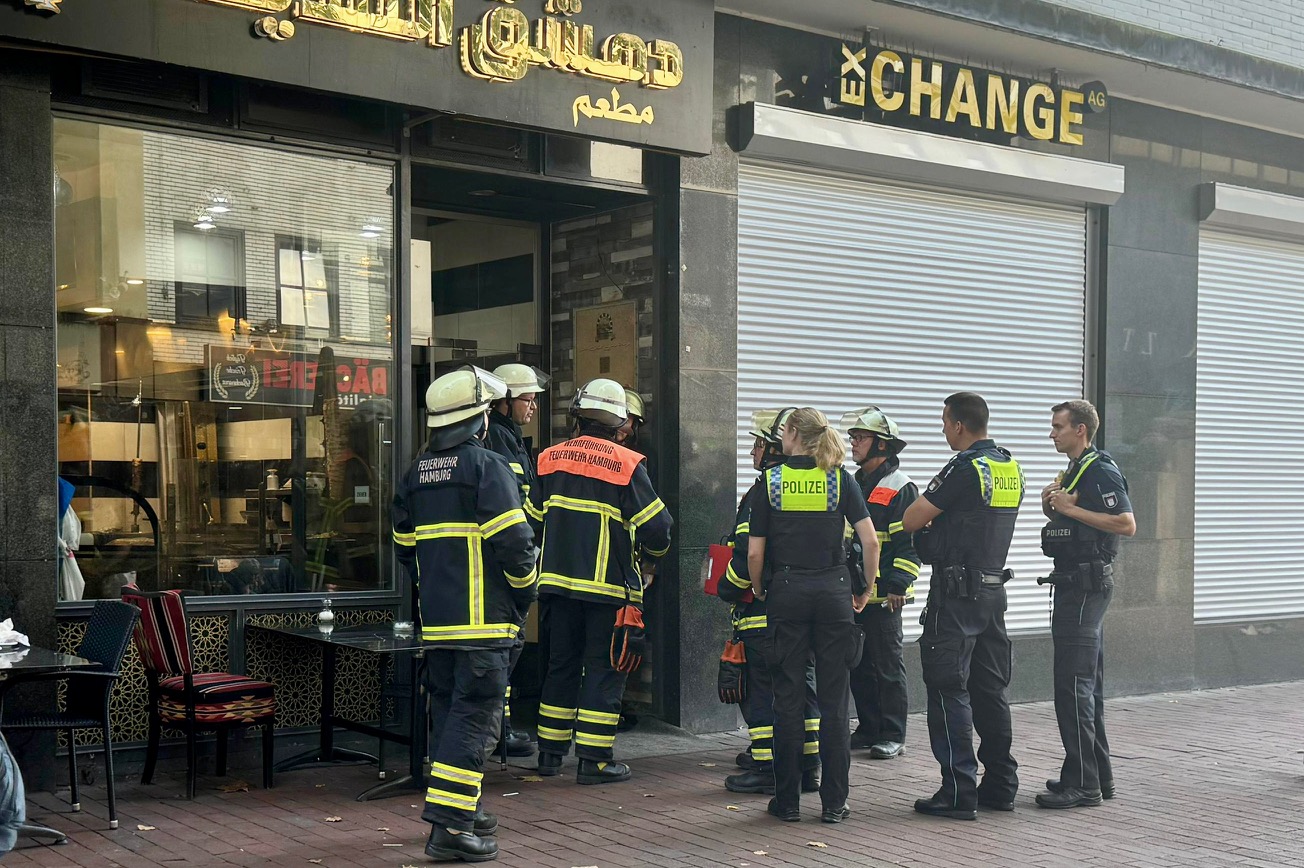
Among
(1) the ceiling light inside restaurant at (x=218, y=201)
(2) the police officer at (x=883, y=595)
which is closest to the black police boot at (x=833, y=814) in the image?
(2) the police officer at (x=883, y=595)

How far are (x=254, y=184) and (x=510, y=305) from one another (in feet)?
9.58

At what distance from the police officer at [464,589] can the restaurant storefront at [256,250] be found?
223 cm

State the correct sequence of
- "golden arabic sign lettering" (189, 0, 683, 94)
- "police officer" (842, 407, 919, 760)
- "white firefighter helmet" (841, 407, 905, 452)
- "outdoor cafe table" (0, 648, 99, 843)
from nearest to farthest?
"outdoor cafe table" (0, 648, 99, 843), "golden arabic sign lettering" (189, 0, 683, 94), "police officer" (842, 407, 919, 760), "white firefighter helmet" (841, 407, 905, 452)

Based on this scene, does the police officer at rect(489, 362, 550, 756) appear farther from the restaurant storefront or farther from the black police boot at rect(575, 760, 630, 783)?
the restaurant storefront

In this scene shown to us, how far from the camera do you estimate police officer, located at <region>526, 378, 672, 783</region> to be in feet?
27.0

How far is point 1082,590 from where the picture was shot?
793cm

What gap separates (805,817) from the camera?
24.6 feet

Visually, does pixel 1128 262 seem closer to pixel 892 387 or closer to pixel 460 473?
pixel 892 387

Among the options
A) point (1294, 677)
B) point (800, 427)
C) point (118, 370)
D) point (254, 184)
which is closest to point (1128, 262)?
point (1294, 677)

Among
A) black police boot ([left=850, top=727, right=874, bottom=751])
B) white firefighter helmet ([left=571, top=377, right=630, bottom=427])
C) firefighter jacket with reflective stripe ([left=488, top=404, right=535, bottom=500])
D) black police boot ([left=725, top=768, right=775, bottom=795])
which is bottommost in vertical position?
black police boot ([left=850, top=727, right=874, bottom=751])

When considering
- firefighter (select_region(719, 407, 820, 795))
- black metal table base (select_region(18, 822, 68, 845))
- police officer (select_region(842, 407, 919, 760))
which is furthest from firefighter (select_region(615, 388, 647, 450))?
black metal table base (select_region(18, 822, 68, 845))

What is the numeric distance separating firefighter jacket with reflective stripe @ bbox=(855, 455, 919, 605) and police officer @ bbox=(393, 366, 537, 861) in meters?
2.99

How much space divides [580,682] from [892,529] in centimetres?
214

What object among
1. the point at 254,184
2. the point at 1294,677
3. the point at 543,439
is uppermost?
the point at 254,184
